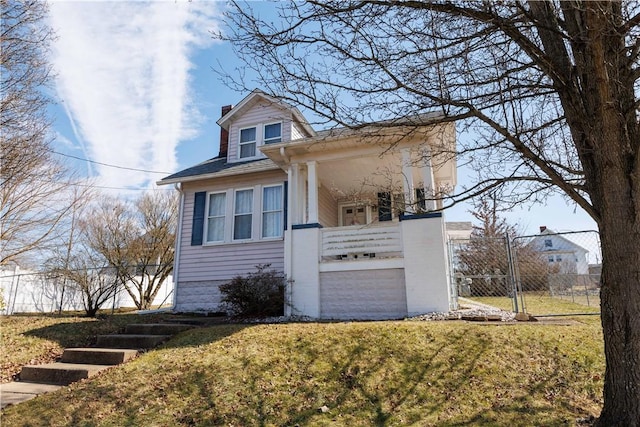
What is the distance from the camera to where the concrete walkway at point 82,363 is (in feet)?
18.1

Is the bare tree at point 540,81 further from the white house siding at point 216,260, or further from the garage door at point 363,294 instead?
the white house siding at point 216,260

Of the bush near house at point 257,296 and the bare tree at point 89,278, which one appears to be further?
the bare tree at point 89,278

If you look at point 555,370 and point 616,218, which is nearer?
point 616,218

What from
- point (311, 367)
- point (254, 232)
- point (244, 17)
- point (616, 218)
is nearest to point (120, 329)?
point (254, 232)

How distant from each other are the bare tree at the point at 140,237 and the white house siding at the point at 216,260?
655 cm

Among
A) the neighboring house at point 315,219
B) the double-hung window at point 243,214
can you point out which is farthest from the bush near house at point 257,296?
the double-hung window at point 243,214

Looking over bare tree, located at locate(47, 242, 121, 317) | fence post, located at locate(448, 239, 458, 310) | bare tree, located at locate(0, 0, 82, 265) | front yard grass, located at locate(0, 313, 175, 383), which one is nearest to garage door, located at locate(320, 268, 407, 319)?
fence post, located at locate(448, 239, 458, 310)

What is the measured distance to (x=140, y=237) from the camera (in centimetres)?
1820

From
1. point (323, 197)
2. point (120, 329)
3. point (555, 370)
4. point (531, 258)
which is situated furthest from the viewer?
point (531, 258)

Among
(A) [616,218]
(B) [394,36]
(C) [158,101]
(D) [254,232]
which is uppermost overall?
(C) [158,101]

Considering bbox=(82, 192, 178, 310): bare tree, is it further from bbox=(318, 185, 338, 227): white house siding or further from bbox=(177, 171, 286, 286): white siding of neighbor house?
bbox=(318, 185, 338, 227): white house siding

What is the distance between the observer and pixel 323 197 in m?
12.0

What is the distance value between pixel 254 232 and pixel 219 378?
6.27 metres

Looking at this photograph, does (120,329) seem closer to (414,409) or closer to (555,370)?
(414,409)
